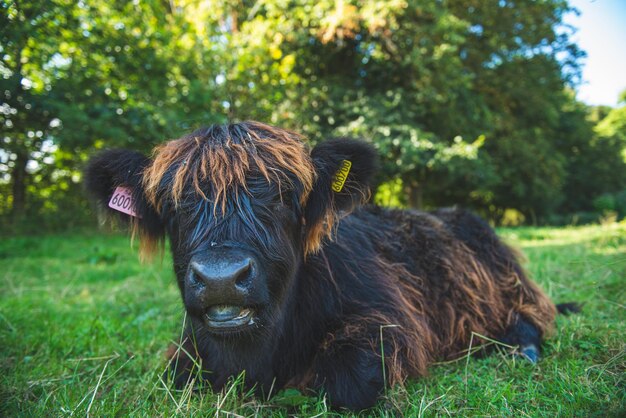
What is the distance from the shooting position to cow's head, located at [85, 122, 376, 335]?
6.46 ft

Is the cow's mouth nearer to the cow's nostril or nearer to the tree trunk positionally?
the cow's nostril

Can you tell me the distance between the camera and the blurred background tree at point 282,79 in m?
9.38

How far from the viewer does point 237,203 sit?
2.24 metres

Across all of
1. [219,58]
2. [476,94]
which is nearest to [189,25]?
[219,58]

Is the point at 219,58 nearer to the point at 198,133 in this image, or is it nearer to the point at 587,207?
the point at 198,133

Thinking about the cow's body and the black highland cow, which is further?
the cow's body

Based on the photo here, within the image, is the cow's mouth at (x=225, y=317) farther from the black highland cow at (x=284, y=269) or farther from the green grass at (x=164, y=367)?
the green grass at (x=164, y=367)

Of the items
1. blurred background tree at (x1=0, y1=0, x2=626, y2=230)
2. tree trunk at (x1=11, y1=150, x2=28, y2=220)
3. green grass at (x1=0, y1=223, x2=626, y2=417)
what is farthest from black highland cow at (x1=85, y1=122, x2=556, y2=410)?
tree trunk at (x1=11, y1=150, x2=28, y2=220)

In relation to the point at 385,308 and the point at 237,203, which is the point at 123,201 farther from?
the point at 385,308

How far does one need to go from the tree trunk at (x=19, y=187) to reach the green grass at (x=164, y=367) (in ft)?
30.1

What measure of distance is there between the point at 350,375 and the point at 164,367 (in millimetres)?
1321

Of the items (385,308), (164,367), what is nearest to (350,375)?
(385,308)

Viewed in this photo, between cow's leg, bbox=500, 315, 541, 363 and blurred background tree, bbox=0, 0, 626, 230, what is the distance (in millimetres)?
6168

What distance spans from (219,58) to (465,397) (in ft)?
37.2
